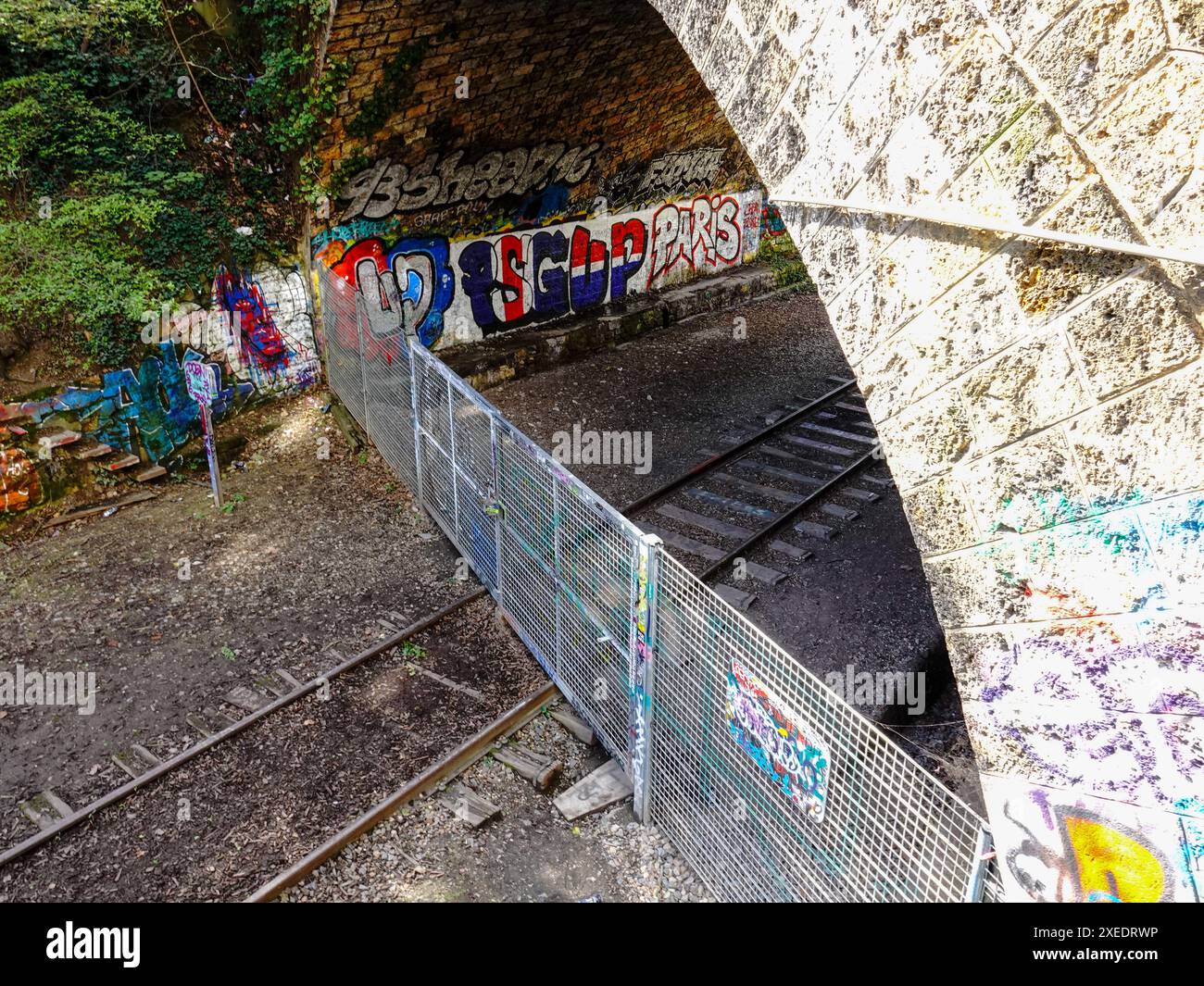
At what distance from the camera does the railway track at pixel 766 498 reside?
30.8ft

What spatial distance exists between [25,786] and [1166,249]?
25.0 ft

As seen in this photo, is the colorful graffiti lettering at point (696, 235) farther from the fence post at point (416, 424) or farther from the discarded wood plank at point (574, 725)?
the discarded wood plank at point (574, 725)

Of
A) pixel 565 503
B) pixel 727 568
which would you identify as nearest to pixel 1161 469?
pixel 565 503

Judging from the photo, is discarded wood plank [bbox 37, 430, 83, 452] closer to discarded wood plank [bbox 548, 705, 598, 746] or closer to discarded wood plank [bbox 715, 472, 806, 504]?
discarded wood plank [bbox 548, 705, 598, 746]

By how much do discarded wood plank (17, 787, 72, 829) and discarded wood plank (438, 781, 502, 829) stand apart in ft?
8.67

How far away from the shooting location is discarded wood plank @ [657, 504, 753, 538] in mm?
9844

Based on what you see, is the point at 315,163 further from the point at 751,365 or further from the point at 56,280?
the point at 751,365

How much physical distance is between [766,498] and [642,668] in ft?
17.5

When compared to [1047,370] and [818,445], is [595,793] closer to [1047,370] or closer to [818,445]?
[1047,370]

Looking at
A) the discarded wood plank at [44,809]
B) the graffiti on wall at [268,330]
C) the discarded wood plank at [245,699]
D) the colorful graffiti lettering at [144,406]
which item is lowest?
the discarded wood plank at [44,809]

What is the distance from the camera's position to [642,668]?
5672 mm

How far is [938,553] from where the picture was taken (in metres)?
3.80

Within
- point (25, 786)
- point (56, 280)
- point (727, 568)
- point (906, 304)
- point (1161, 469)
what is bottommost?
point (25, 786)

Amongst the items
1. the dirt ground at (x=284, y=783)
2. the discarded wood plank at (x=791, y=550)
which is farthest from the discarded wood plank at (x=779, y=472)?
the dirt ground at (x=284, y=783)
